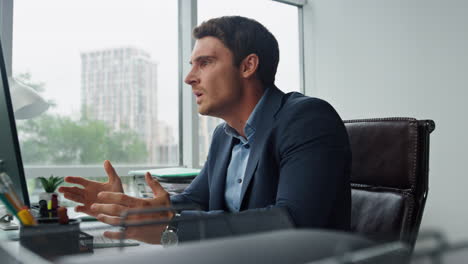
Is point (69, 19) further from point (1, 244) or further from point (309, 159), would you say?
point (1, 244)

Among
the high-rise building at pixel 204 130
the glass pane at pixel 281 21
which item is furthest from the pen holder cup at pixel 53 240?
the glass pane at pixel 281 21

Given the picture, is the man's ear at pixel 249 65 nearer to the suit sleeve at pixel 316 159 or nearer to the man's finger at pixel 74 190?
the suit sleeve at pixel 316 159

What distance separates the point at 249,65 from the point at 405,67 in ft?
4.83

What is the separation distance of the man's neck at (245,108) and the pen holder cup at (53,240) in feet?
3.28

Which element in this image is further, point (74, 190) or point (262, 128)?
point (262, 128)

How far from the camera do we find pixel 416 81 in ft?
7.48

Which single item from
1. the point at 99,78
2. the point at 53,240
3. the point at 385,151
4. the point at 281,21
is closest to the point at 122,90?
the point at 99,78

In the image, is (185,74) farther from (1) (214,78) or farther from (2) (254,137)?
(2) (254,137)

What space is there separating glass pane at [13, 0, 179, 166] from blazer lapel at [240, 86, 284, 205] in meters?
1.21

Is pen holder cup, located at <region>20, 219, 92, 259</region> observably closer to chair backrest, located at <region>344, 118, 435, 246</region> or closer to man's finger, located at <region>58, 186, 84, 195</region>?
man's finger, located at <region>58, 186, 84, 195</region>

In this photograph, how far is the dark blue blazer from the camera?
0.84 metres

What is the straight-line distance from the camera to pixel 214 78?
3.87ft

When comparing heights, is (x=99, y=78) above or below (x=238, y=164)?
above

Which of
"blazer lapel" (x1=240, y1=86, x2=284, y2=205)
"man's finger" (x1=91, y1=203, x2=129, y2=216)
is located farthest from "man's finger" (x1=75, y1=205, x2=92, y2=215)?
"blazer lapel" (x1=240, y1=86, x2=284, y2=205)
